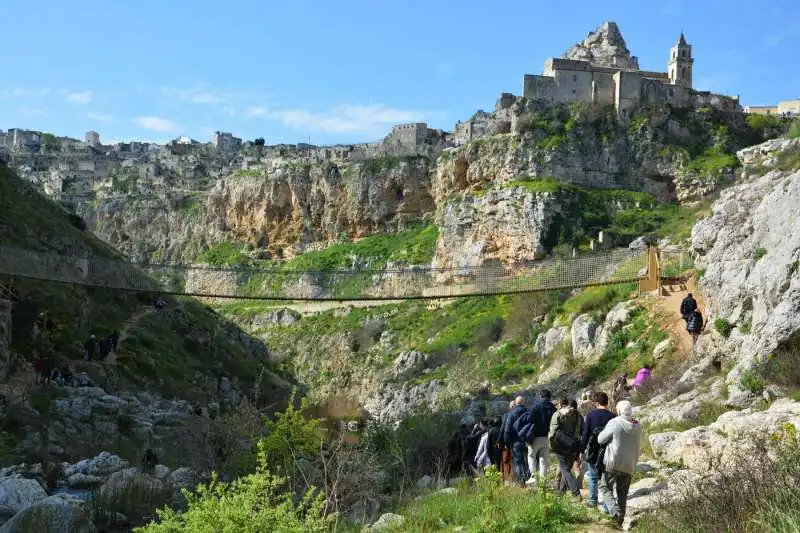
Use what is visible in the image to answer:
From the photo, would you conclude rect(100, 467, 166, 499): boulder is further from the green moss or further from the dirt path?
the green moss

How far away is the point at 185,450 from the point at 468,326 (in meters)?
19.1

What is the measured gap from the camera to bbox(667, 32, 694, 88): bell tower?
152 feet

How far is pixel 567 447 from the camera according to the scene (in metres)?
8.23

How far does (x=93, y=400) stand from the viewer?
18.4m

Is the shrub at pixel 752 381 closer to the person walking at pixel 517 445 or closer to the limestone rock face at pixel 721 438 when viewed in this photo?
the limestone rock face at pixel 721 438

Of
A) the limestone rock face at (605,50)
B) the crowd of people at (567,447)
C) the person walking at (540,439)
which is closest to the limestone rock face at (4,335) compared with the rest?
the crowd of people at (567,447)

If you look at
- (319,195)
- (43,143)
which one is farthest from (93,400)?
(43,143)

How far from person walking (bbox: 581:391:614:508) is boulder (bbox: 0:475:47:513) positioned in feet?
18.2

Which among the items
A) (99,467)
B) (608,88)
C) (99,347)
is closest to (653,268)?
(99,467)

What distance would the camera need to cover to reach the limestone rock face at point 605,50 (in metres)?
51.5

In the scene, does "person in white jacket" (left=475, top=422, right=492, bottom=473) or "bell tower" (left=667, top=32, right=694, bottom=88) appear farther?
→ "bell tower" (left=667, top=32, right=694, bottom=88)

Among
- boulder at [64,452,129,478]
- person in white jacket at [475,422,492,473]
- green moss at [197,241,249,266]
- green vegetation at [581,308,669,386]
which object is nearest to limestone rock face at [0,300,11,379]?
boulder at [64,452,129,478]

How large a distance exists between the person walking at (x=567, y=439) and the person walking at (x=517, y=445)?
0.91m

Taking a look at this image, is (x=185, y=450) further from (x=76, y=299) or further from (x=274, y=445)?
(x=76, y=299)
